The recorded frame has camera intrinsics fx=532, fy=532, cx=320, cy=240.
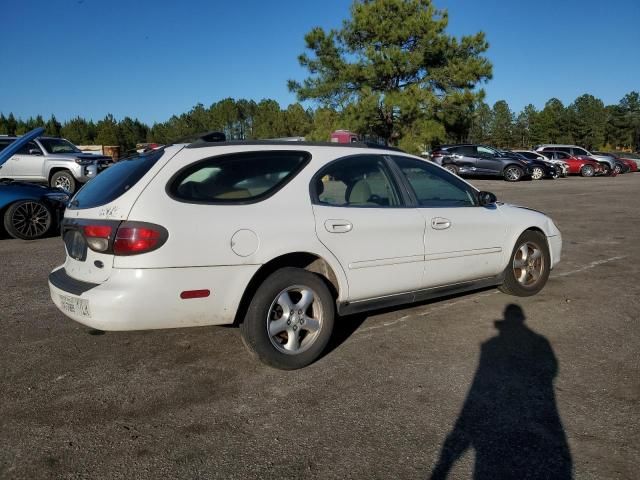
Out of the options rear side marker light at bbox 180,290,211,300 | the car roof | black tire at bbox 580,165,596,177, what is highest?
the car roof

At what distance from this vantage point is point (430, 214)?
171 inches

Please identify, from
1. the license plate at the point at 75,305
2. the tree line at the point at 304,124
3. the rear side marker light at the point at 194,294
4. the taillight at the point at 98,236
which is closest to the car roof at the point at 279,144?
the taillight at the point at 98,236

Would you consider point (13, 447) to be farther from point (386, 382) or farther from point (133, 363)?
point (386, 382)

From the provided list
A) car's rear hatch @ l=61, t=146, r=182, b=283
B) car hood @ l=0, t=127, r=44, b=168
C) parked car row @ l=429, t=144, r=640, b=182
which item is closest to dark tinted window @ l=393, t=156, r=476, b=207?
car's rear hatch @ l=61, t=146, r=182, b=283

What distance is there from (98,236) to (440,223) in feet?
8.50

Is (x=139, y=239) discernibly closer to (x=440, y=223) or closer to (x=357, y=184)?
(x=357, y=184)

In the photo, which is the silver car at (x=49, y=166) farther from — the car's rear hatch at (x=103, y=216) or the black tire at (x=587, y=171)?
the black tire at (x=587, y=171)

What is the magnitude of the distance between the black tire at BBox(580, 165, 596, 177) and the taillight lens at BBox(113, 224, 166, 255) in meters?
30.7

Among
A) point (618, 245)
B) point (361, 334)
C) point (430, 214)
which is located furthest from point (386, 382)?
point (618, 245)

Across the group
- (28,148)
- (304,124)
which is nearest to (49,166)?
(28,148)

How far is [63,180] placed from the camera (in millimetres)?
14812

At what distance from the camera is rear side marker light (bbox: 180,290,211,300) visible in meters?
3.26

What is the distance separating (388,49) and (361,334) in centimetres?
2934

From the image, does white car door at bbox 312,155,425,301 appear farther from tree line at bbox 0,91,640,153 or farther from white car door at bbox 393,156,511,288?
tree line at bbox 0,91,640,153
